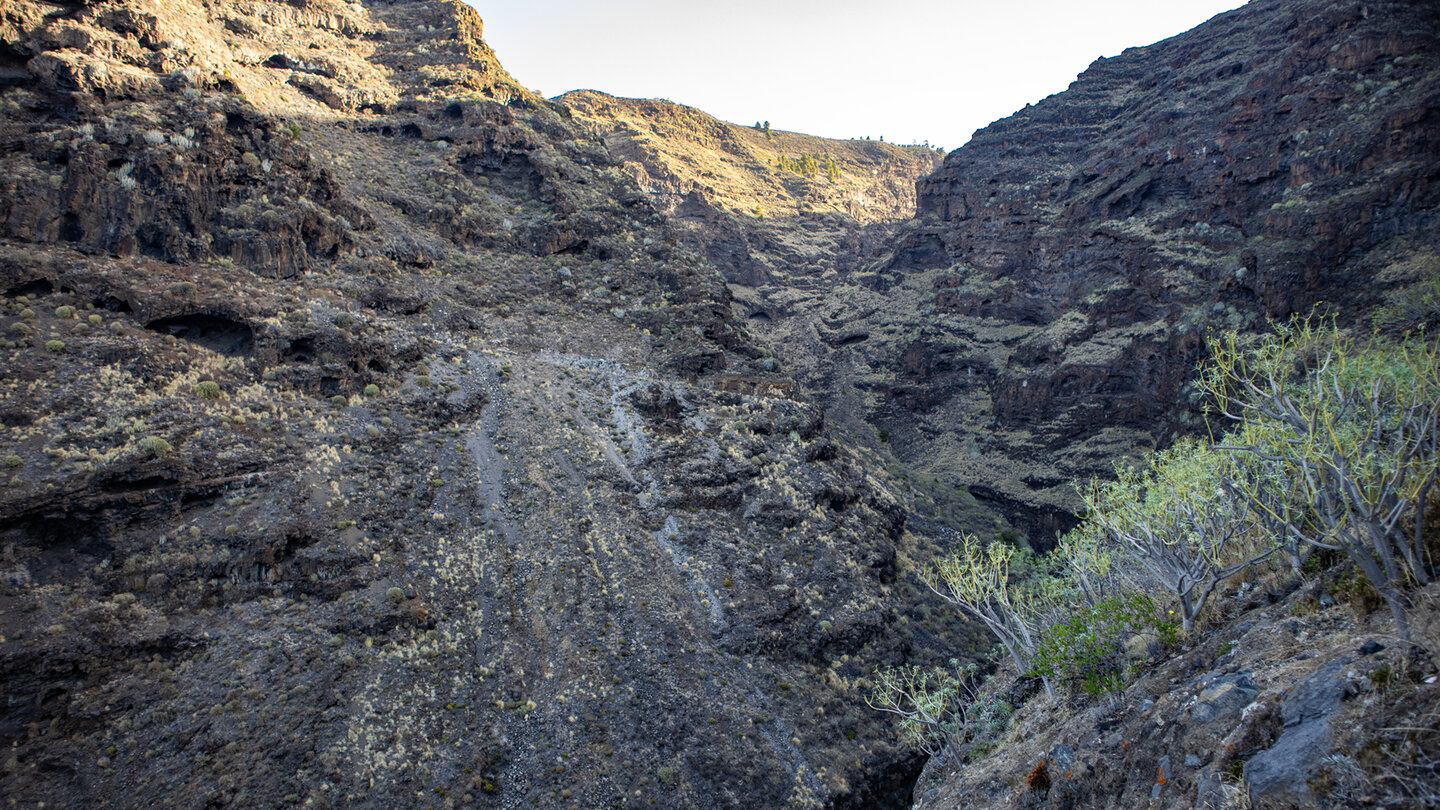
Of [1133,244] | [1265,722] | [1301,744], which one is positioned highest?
[1133,244]

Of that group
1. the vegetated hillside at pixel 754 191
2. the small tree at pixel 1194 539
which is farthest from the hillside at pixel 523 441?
the vegetated hillside at pixel 754 191

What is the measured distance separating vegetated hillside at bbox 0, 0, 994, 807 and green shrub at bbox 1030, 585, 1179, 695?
1046 cm

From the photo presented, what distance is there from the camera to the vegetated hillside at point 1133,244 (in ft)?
161

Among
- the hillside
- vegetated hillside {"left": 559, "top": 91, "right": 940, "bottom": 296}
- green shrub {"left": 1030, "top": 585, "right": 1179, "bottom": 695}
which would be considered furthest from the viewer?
vegetated hillside {"left": 559, "top": 91, "right": 940, "bottom": 296}

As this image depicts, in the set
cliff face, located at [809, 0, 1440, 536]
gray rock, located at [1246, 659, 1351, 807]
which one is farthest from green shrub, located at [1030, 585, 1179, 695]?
cliff face, located at [809, 0, 1440, 536]

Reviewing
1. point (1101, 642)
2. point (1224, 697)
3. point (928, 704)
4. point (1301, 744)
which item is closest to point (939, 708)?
point (928, 704)

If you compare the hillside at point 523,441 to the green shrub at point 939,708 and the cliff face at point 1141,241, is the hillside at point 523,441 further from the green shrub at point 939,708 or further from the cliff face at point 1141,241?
the green shrub at point 939,708

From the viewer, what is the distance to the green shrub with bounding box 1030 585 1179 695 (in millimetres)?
15441

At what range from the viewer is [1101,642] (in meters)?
16.8

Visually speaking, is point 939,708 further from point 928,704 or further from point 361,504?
point 361,504

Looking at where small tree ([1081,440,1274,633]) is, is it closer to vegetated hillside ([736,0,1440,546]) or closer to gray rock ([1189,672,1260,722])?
gray rock ([1189,672,1260,722])

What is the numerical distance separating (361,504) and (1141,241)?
6804 centimetres

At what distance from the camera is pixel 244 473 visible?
990 inches

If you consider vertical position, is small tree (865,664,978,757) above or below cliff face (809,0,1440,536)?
below
